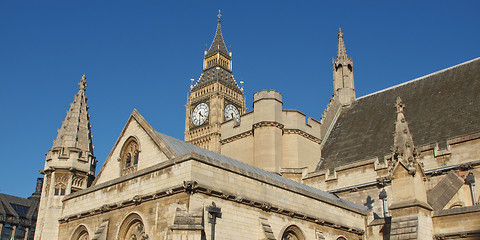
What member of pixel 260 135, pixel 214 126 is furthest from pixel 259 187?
pixel 214 126

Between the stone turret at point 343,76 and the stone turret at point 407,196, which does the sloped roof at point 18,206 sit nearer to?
the stone turret at point 343,76

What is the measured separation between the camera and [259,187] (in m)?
20.6

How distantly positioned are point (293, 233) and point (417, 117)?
624 inches

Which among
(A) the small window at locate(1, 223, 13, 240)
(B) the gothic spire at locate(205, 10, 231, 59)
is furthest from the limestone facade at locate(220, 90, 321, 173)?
(B) the gothic spire at locate(205, 10, 231, 59)

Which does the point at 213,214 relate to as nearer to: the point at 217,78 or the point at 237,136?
the point at 237,136

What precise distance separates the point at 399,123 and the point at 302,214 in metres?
5.80

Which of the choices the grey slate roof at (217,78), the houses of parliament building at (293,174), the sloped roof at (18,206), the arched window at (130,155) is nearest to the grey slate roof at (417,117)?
the houses of parliament building at (293,174)

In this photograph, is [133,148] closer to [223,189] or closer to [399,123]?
[223,189]

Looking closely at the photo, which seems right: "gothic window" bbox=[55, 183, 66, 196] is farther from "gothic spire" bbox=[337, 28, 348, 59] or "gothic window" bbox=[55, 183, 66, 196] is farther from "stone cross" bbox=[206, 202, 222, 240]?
"gothic spire" bbox=[337, 28, 348, 59]

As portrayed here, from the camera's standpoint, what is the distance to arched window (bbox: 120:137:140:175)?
76.9 ft

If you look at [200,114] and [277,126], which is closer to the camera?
[277,126]

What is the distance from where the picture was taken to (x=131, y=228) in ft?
66.3

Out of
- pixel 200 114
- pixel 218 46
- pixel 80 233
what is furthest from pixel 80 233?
pixel 218 46

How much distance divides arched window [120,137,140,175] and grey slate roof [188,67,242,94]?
3021 inches
